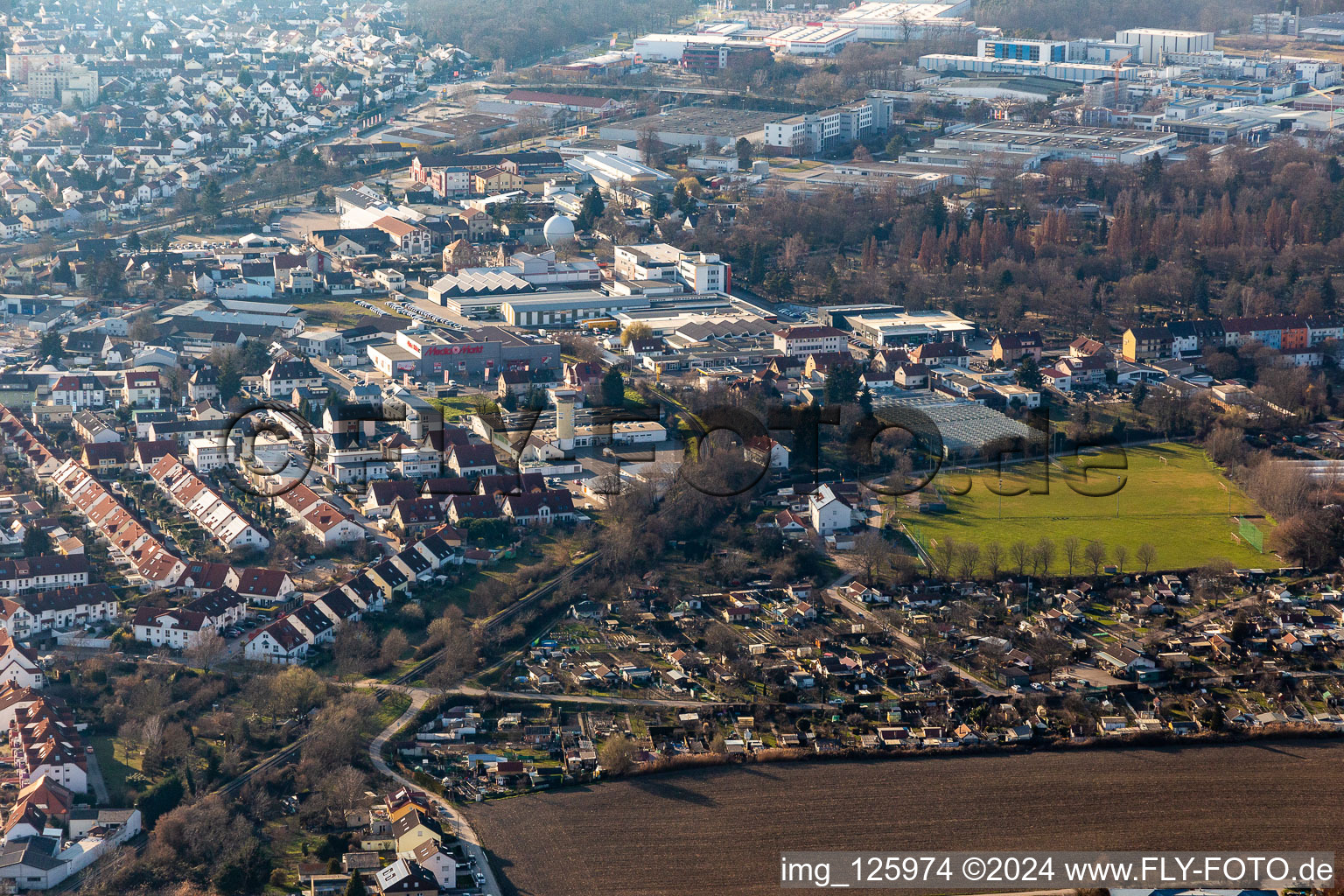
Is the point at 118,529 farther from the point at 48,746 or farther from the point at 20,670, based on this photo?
the point at 48,746

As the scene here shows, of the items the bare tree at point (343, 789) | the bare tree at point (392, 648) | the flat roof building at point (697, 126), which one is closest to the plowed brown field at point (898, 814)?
the bare tree at point (343, 789)

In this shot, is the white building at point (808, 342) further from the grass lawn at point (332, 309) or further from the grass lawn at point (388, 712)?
the grass lawn at point (388, 712)

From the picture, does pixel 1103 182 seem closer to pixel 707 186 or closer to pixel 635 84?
pixel 707 186

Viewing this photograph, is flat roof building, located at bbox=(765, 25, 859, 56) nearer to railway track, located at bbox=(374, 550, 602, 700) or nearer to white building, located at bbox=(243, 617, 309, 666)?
railway track, located at bbox=(374, 550, 602, 700)

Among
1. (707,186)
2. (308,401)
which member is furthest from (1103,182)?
(308,401)

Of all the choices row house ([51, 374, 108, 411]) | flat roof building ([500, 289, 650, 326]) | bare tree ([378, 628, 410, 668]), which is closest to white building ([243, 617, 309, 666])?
bare tree ([378, 628, 410, 668])

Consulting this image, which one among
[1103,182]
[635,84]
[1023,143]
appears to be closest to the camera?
[1103,182]

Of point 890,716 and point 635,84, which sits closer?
point 890,716
